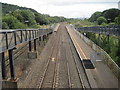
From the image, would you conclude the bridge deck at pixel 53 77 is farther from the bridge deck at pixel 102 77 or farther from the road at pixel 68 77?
the bridge deck at pixel 102 77

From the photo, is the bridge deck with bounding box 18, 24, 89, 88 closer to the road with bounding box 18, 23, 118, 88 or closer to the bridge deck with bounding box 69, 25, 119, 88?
the road with bounding box 18, 23, 118, 88

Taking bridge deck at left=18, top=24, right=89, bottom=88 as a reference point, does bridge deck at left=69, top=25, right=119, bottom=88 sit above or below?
above

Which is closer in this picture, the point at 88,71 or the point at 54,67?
the point at 88,71

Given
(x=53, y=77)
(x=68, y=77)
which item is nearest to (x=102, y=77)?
(x=68, y=77)

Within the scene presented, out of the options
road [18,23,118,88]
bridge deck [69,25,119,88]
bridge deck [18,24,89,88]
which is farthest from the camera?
bridge deck [18,24,89,88]

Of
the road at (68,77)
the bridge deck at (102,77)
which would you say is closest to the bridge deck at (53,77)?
the road at (68,77)

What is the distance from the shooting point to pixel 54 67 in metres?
19.0

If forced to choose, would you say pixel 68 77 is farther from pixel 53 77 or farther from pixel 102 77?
pixel 102 77

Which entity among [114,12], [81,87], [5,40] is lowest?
[81,87]

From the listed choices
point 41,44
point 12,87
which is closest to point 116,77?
point 12,87

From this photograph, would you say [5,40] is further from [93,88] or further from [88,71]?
[88,71]

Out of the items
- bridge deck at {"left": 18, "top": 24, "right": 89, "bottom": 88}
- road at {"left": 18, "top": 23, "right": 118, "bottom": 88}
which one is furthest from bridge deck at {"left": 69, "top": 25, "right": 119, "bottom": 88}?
bridge deck at {"left": 18, "top": 24, "right": 89, "bottom": 88}

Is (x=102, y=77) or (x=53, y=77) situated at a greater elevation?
(x=102, y=77)

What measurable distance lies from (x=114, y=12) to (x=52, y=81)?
9402 cm
